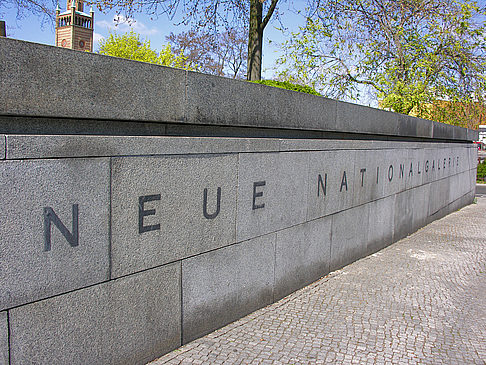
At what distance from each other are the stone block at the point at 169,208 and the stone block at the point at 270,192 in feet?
0.54

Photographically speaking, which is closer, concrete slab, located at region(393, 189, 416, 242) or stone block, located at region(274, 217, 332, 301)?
stone block, located at region(274, 217, 332, 301)

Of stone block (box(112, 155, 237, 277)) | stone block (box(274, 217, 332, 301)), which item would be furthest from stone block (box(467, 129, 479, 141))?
stone block (box(112, 155, 237, 277))

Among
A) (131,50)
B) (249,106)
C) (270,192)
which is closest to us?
(249,106)

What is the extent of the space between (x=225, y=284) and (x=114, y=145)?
1.70 m

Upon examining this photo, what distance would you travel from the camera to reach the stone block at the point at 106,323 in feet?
8.45

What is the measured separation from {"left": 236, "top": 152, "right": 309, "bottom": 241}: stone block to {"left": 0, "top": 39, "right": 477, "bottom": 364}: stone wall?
2 cm

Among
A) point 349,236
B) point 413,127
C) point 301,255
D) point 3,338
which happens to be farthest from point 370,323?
point 413,127

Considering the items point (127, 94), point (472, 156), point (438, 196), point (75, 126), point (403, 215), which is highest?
A: point (127, 94)

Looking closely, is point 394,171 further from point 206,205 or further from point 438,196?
point 206,205

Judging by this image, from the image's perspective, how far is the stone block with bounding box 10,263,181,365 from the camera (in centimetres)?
258

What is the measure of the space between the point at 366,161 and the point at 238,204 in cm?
320

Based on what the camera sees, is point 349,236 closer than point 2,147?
No

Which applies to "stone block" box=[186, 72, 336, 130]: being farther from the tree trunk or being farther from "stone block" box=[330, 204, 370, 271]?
the tree trunk

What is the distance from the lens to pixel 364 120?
22.0 feet
